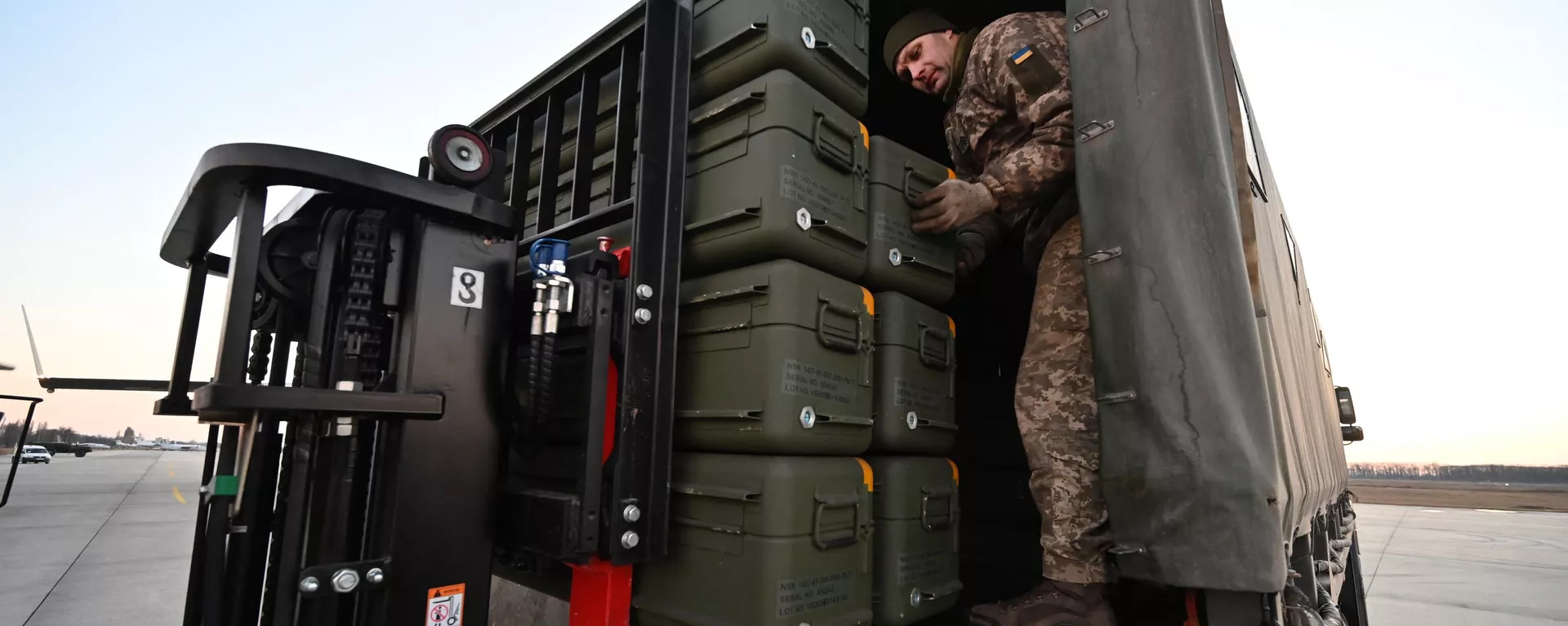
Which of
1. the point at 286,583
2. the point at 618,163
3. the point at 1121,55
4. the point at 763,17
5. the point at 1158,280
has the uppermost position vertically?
the point at 763,17

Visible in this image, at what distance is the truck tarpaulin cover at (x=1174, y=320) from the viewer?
5.33ft

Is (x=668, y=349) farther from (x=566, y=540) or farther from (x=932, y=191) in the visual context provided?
(x=932, y=191)

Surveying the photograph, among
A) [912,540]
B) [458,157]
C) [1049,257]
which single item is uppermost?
[458,157]

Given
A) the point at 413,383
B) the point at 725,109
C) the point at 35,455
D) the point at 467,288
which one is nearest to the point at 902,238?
the point at 725,109

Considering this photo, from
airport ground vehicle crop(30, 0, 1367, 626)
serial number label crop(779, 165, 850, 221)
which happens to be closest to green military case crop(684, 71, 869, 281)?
serial number label crop(779, 165, 850, 221)

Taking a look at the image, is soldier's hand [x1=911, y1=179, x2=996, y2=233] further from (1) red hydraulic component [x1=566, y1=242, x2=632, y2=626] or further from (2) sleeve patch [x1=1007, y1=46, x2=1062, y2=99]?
(1) red hydraulic component [x1=566, y1=242, x2=632, y2=626]

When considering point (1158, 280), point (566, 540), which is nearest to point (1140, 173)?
point (1158, 280)

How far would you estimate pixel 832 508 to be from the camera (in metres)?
1.95

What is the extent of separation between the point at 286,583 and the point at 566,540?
551mm

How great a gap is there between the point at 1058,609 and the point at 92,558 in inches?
411

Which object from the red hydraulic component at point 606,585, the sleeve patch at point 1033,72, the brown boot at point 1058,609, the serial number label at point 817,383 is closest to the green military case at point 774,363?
the serial number label at point 817,383

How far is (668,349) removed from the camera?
197cm

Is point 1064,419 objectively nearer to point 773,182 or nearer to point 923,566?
point 923,566

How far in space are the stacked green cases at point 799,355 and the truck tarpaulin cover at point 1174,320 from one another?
2.01ft
